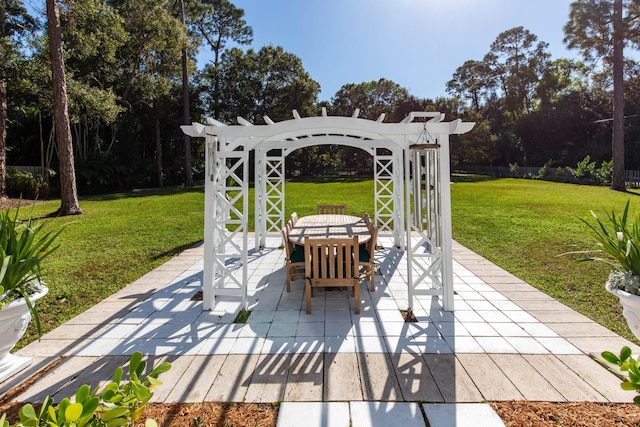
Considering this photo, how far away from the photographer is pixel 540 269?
566 cm

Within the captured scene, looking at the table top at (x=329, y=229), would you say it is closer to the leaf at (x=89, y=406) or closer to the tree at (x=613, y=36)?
the leaf at (x=89, y=406)

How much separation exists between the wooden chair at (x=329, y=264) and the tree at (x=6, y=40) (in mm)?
13643

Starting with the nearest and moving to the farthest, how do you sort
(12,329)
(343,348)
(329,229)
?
(12,329) < (343,348) < (329,229)

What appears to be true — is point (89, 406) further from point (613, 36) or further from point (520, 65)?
point (520, 65)

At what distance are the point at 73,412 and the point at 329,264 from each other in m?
3.14

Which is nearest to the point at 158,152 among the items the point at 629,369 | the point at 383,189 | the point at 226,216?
the point at 383,189

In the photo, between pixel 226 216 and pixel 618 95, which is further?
pixel 618 95

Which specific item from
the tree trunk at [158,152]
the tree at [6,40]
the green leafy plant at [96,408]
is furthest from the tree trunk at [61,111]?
the green leafy plant at [96,408]

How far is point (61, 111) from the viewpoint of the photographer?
10.3 metres

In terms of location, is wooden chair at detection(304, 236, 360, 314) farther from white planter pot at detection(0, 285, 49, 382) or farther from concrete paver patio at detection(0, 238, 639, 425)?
white planter pot at detection(0, 285, 49, 382)

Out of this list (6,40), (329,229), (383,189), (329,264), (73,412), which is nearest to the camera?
(73,412)

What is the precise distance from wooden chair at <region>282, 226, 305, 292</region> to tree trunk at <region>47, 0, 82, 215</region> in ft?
31.5

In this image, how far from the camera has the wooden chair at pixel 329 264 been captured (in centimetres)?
397

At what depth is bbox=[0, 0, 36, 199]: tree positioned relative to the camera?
37.7 feet
